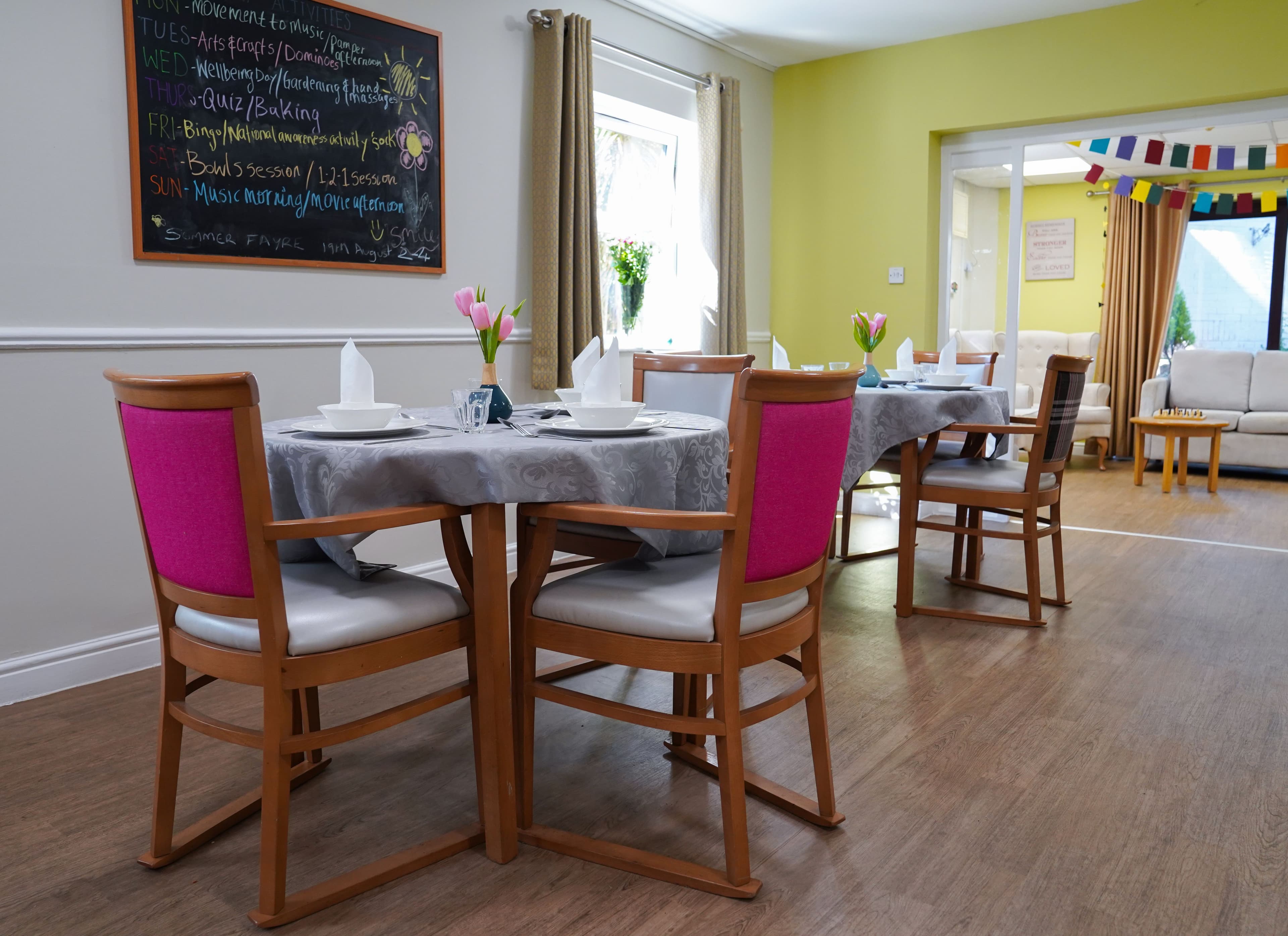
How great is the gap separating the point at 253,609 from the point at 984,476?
8.62 ft

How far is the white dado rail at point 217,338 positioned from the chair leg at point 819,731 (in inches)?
83.7

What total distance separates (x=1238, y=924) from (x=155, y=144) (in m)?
3.21

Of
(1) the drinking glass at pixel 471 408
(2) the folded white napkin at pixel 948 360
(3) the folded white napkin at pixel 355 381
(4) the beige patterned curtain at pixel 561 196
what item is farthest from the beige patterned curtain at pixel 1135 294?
(3) the folded white napkin at pixel 355 381

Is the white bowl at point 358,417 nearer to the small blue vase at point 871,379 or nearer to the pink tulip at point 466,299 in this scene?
the pink tulip at point 466,299

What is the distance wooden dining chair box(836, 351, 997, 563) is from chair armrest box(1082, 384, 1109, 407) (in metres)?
3.38

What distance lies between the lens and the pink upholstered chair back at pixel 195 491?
5.15 ft

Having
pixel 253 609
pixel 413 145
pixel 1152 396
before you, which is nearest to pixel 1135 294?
pixel 1152 396

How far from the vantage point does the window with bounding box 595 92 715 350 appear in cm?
482

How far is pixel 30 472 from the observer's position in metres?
2.68

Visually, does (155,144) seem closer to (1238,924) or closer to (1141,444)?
(1238,924)

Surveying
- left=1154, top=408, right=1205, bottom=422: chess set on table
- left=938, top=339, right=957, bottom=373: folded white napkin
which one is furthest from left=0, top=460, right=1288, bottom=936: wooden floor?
left=1154, top=408, right=1205, bottom=422: chess set on table

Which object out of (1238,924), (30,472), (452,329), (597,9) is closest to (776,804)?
(1238,924)

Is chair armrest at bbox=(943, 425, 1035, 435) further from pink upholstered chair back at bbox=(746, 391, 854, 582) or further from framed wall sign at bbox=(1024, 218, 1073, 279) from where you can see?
framed wall sign at bbox=(1024, 218, 1073, 279)

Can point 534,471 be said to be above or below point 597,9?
below
